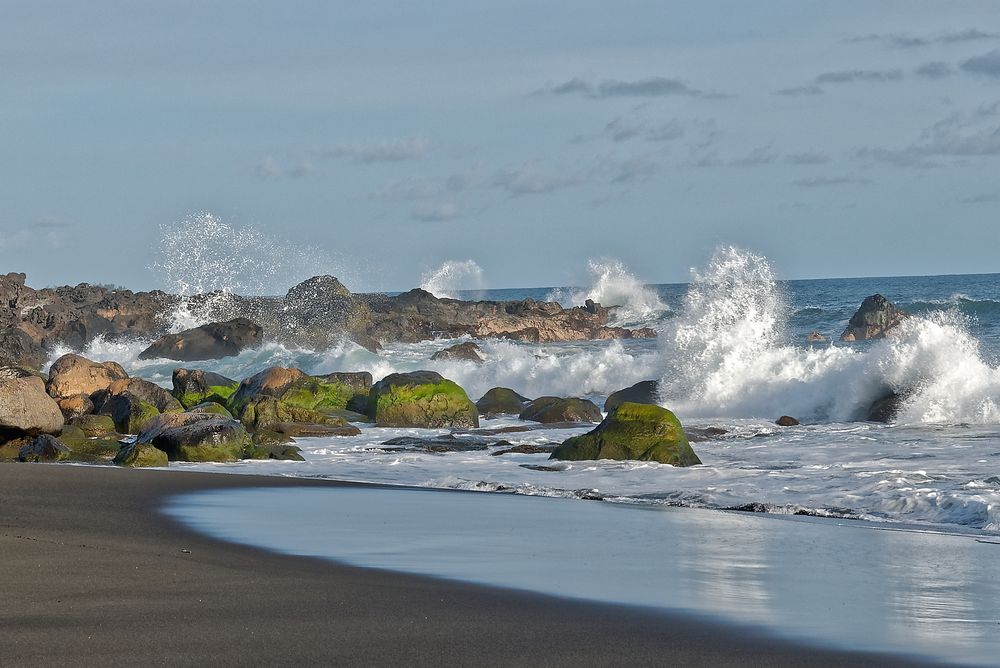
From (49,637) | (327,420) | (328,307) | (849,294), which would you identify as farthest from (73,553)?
(849,294)

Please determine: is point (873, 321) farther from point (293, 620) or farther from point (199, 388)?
point (293, 620)

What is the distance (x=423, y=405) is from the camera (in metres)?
19.5

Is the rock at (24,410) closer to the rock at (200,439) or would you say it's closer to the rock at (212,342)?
the rock at (200,439)

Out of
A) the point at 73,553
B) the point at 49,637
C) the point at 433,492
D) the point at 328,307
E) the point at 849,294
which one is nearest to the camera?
the point at 49,637

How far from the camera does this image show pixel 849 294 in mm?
72000

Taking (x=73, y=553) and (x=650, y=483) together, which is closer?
(x=73, y=553)

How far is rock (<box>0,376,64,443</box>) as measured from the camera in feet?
48.3

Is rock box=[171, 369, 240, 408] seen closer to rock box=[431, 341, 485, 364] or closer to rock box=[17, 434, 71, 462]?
rock box=[17, 434, 71, 462]

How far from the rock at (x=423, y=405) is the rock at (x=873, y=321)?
74.3 feet

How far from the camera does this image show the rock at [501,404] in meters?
21.7

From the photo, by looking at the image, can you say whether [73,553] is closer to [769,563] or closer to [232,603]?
[232,603]

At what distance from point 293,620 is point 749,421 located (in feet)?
49.0

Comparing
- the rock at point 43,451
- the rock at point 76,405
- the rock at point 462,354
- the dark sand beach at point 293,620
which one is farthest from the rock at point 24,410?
the rock at point 462,354

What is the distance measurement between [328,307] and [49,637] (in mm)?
34453
